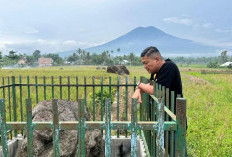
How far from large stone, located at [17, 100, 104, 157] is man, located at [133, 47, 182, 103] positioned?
1.44 meters

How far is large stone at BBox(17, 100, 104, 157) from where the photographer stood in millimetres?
3482

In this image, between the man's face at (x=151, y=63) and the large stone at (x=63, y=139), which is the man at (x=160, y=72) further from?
the large stone at (x=63, y=139)

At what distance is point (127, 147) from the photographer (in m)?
4.37

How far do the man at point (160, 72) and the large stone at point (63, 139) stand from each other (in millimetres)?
1439

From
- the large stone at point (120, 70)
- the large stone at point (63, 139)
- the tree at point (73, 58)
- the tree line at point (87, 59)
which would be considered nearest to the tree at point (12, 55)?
the tree line at point (87, 59)

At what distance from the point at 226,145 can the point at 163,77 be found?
11.0 feet

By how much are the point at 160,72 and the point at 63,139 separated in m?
1.87

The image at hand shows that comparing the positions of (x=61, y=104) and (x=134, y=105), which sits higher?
(x=134, y=105)

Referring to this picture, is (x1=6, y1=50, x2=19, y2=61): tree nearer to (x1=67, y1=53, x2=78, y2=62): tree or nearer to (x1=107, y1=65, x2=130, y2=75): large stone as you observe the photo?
(x1=67, y1=53, x2=78, y2=62): tree

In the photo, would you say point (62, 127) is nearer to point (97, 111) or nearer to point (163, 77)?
point (163, 77)

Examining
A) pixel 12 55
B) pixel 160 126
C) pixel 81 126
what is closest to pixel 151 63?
pixel 160 126

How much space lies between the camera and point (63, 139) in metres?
3.53

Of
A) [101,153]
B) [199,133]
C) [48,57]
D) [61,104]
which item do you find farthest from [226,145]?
[48,57]

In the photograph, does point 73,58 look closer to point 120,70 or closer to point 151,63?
point 120,70
